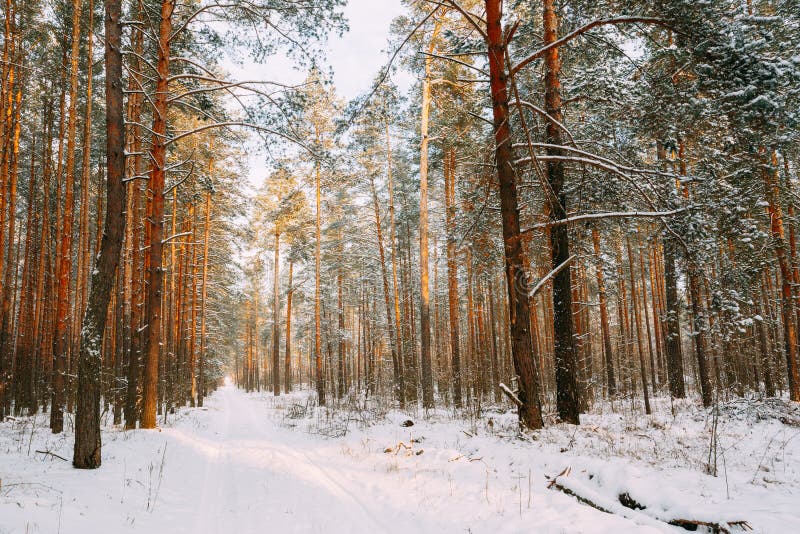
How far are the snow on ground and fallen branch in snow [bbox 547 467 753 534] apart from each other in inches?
1.1

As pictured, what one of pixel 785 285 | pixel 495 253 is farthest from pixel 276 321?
pixel 785 285

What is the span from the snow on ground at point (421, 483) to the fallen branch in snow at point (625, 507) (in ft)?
0.09

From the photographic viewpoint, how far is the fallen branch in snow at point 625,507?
3.10 metres

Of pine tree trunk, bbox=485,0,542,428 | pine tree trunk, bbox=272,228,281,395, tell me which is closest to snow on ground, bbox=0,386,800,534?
pine tree trunk, bbox=485,0,542,428

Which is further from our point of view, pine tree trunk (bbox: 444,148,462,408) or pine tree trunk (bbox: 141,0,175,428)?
pine tree trunk (bbox: 444,148,462,408)

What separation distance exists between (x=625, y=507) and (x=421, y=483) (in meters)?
2.63

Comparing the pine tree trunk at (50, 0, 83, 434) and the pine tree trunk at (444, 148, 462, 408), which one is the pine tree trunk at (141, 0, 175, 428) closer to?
the pine tree trunk at (50, 0, 83, 434)

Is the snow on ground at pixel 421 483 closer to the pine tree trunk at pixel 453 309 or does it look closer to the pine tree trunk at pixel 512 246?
the pine tree trunk at pixel 512 246

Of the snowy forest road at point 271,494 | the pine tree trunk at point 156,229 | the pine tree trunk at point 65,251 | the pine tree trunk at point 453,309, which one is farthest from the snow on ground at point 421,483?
the pine tree trunk at point 453,309

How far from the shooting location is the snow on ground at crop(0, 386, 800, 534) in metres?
3.65

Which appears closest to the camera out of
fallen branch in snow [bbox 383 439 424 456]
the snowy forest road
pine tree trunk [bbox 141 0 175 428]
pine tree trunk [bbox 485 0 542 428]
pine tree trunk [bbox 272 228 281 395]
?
the snowy forest road

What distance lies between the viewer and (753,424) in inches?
323

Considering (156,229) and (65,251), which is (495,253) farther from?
(65,251)

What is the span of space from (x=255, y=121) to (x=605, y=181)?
8.57m
